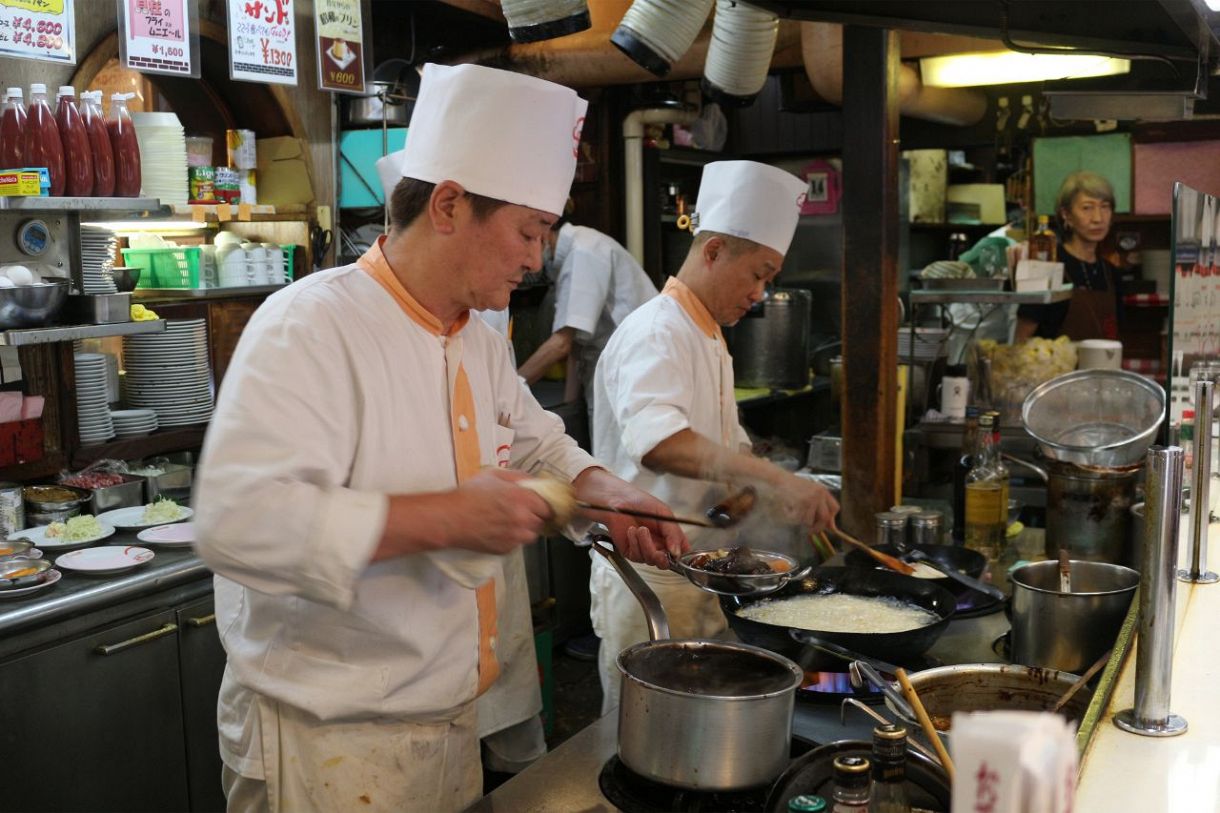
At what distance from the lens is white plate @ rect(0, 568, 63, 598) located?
9.73 feet

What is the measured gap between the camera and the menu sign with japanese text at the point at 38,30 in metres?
3.56

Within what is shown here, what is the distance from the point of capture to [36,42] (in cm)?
363

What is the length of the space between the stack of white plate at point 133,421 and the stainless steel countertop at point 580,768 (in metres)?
2.88

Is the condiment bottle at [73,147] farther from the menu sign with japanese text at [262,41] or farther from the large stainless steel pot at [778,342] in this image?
the large stainless steel pot at [778,342]

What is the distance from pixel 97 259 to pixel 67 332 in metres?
0.67

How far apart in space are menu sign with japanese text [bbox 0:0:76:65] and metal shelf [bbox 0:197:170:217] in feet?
1.52

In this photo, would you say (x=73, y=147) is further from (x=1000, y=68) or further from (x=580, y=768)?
(x=1000, y=68)

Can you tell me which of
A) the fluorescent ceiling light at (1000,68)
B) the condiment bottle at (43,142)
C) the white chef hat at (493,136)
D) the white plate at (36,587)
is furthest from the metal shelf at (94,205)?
the fluorescent ceiling light at (1000,68)

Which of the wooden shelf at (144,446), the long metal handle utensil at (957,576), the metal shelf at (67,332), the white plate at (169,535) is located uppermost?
the metal shelf at (67,332)

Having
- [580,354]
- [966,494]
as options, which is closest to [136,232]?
[580,354]

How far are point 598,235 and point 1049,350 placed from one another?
8.07 feet

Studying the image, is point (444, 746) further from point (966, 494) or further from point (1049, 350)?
point (1049, 350)

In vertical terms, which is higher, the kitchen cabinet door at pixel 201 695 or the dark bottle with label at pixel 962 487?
the dark bottle with label at pixel 962 487

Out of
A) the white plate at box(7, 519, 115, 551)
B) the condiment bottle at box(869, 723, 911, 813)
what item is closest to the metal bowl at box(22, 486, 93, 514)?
the white plate at box(7, 519, 115, 551)
